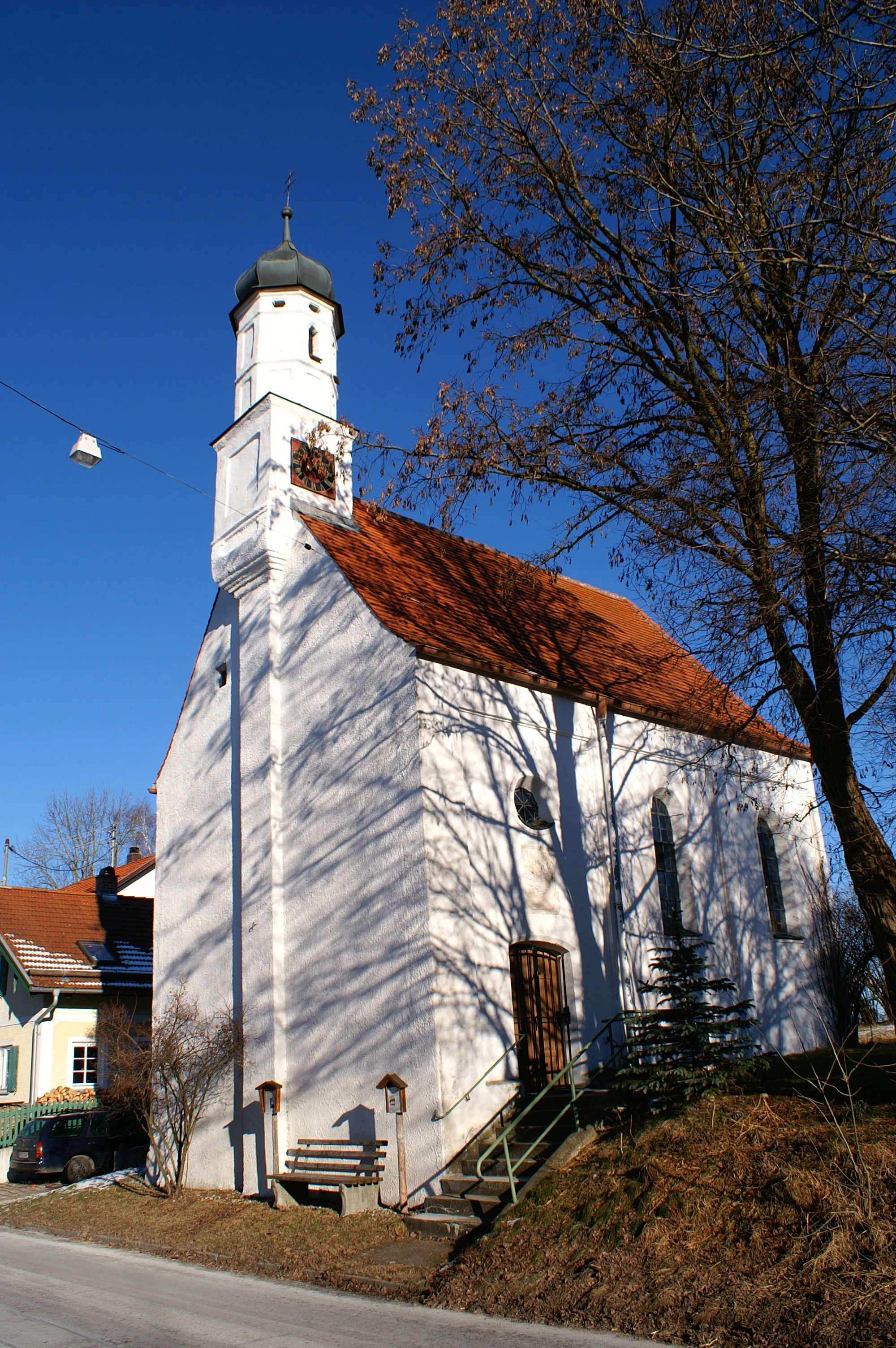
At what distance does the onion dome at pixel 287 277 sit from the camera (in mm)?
18234

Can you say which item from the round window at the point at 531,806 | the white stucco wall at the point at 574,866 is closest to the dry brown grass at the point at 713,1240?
the white stucco wall at the point at 574,866

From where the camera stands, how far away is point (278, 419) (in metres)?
17.0

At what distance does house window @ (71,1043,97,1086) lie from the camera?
70.0ft

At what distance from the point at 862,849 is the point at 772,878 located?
10126mm

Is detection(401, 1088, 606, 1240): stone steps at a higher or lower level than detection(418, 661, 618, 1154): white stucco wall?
lower

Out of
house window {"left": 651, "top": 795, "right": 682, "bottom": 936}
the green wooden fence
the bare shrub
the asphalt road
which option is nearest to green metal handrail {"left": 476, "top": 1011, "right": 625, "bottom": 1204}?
the asphalt road

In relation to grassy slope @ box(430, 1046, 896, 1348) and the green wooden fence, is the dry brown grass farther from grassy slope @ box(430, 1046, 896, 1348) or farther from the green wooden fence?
the green wooden fence

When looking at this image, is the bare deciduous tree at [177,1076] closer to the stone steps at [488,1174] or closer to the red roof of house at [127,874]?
the stone steps at [488,1174]

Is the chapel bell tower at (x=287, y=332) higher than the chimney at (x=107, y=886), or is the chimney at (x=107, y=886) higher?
the chapel bell tower at (x=287, y=332)

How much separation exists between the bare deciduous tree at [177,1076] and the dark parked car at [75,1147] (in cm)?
244

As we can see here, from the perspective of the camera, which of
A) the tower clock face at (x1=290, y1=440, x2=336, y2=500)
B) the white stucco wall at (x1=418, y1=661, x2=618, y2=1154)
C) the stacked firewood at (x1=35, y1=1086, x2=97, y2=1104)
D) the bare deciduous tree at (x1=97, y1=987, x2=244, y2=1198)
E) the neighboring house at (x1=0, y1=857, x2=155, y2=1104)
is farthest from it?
the neighboring house at (x1=0, y1=857, x2=155, y2=1104)

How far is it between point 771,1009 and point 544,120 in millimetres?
14595

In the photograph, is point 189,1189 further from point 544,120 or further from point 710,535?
point 544,120

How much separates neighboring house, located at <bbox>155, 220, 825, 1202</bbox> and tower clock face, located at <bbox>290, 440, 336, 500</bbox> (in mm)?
58
